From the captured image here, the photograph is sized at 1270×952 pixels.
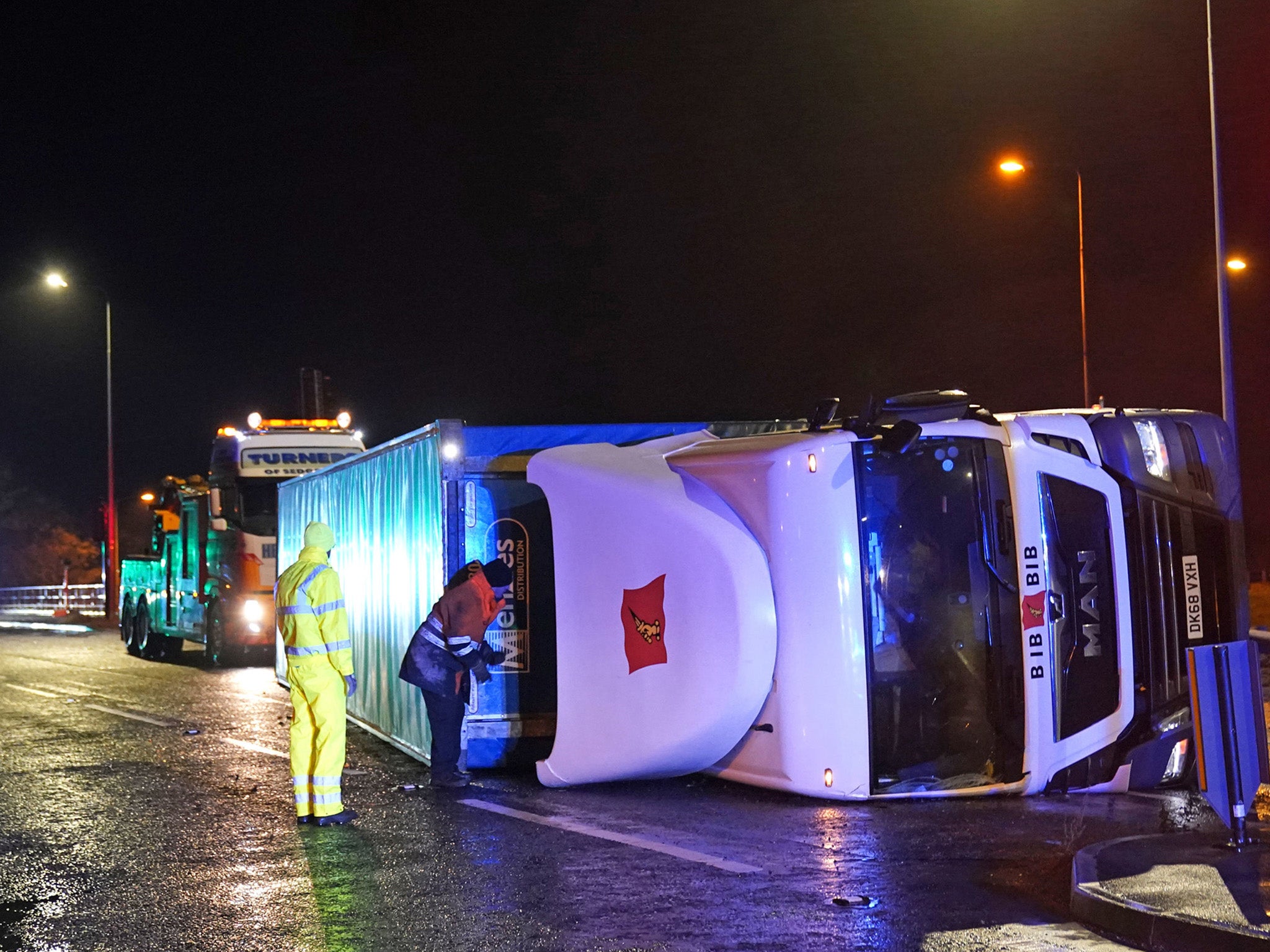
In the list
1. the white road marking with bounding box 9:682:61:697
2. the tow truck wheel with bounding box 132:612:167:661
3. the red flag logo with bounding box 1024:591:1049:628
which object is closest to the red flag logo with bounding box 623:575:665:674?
the red flag logo with bounding box 1024:591:1049:628

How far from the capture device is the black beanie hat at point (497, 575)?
9.78 metres

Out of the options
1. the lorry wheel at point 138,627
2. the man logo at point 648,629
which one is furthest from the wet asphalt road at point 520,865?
the lorry wheel at point 138,627

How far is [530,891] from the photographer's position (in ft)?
21.8

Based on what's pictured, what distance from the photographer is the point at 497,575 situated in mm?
9797

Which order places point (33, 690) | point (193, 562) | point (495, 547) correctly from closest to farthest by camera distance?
point (495, 547) → point (33, 690) → point (193, 562)

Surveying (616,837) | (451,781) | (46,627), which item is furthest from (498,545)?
(46,627)

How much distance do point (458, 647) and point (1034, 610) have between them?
11.4ft

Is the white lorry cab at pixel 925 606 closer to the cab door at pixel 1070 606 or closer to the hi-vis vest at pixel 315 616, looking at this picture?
the cab door at pixel 1070 606

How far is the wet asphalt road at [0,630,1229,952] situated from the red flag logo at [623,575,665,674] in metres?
0.87

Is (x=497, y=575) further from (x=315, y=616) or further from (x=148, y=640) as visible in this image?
(x=148, y=640)

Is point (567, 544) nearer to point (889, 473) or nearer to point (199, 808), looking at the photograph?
point (889, 473)

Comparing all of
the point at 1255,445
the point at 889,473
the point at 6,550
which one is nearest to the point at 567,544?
the point at 889,473

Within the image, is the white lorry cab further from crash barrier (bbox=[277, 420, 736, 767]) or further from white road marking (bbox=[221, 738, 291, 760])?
white road marking (bbox=[221, 738, 291, 760])

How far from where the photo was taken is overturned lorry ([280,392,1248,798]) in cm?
828
